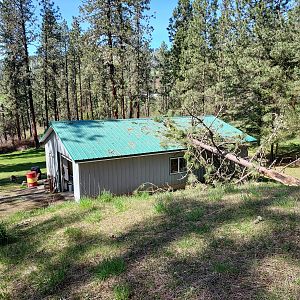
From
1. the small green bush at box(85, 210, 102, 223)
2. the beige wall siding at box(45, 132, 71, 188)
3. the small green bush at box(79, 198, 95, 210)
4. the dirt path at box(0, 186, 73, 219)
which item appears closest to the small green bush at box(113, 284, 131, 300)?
the small green bush at box(85, 210, 102, 223)

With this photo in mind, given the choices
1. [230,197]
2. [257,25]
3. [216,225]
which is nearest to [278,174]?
[230,197]

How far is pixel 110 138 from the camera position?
534 inches

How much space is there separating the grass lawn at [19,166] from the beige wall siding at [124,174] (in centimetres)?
572

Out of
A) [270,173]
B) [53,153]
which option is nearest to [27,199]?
[53,153]

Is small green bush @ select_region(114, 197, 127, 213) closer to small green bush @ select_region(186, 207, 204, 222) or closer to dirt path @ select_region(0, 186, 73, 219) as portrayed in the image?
small green bush @ select_region(186, 207, 204, 222)

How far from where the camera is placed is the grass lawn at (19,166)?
16.7m

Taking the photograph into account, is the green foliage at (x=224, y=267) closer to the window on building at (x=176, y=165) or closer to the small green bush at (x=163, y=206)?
the small green bush at (x=163, y=206)

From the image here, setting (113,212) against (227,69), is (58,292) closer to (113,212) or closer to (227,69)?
(113,212)

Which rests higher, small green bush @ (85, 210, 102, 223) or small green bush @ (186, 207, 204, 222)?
small green bush @ (186, 207, 204, 222)

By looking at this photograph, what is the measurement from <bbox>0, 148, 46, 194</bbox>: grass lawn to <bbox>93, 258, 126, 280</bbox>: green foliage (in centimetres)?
1349

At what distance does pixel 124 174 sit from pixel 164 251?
933 cm

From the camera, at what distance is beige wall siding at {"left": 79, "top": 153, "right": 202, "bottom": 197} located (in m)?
12.5

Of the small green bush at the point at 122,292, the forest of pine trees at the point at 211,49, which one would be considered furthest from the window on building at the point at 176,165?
the small green bush at the point at 122,292

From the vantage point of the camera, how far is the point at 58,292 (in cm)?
339
